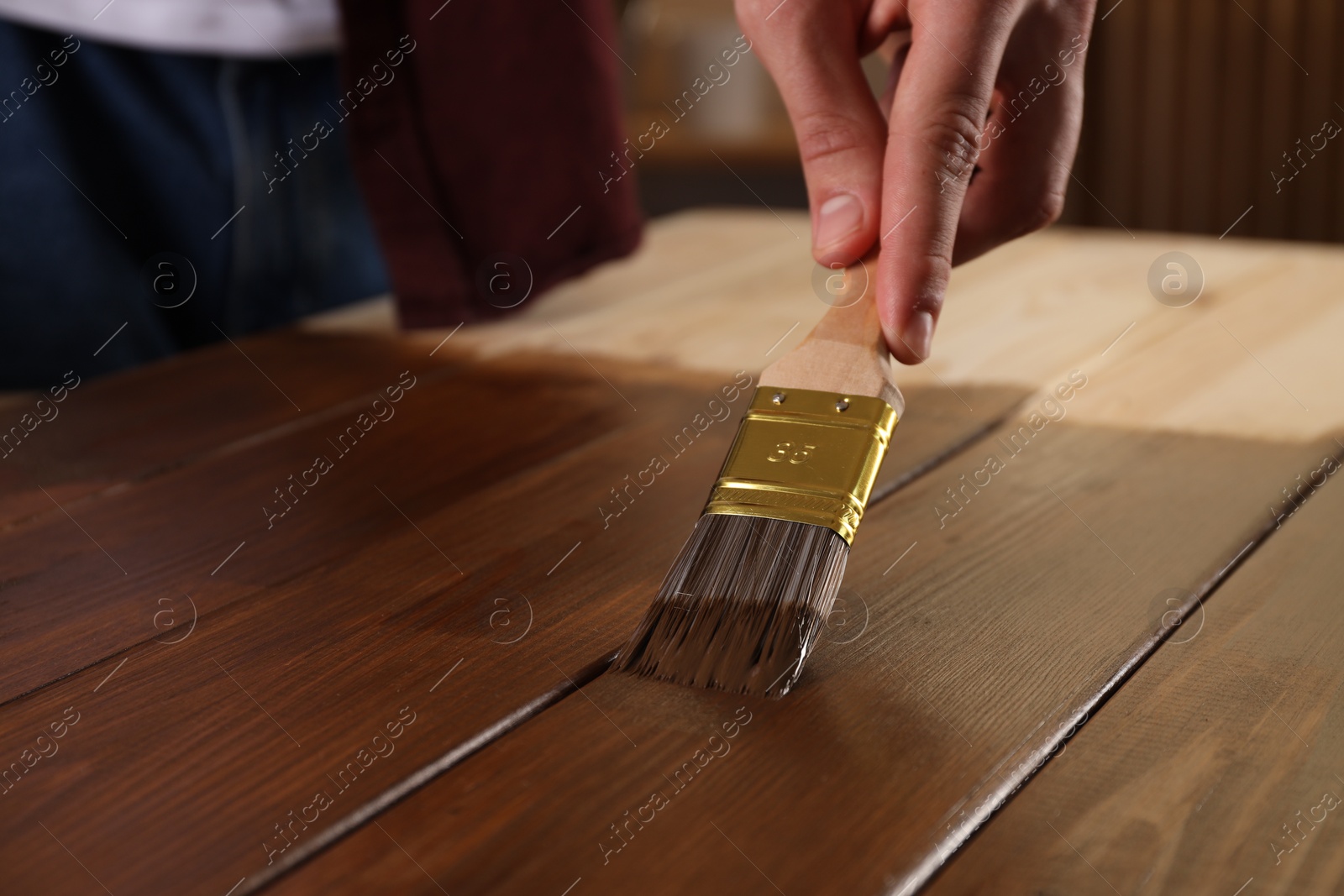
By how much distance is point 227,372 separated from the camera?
1.00 metres

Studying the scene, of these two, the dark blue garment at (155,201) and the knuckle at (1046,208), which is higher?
the dark blue garment at (155,201)

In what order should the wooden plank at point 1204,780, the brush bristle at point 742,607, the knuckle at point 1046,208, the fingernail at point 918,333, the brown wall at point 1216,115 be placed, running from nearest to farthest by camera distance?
the wooden plank at point 1204,780
the brush bristle at point 742,607
the fingernail at point 918,333
the knuckle at point 1046,208
the brown wall at point 1216,115

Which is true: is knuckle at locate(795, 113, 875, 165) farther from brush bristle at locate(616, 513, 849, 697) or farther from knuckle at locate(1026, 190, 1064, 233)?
brush bristle at locate(616, 513, 849, 697)

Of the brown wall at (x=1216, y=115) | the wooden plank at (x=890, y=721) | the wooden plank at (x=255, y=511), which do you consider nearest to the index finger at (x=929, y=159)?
the wooden plank at (x=890, y=721)

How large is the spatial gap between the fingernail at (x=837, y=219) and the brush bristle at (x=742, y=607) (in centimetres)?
20

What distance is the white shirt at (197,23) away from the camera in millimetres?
1012

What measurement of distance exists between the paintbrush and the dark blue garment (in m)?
0.70

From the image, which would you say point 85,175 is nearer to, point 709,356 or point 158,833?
point 709,356

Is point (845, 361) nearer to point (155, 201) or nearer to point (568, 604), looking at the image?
point (568, 604)

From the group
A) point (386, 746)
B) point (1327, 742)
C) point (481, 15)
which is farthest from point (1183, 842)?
point (481, 15)

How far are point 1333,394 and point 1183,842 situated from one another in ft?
1.79

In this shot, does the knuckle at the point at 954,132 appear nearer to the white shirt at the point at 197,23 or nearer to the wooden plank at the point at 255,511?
the wooden plank at the point at 255,511

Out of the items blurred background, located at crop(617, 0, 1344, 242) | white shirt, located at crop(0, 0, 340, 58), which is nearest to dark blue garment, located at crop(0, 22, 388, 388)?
white shirt, located at crop(0, 0, 340, 58)

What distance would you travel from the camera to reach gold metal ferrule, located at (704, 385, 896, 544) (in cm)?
56
